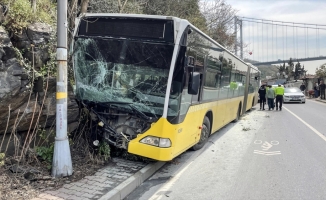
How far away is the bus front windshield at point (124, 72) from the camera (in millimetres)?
5500

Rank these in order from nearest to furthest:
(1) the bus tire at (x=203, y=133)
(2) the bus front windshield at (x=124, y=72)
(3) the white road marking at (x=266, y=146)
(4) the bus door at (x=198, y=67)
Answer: (2) the bus front windshield at (x=124, y=72)
(4) the bus door at (x=198, y=67)
(1) the bus tire at (x=203, y=133)
(3) the white road marking at (x=266, y=146)

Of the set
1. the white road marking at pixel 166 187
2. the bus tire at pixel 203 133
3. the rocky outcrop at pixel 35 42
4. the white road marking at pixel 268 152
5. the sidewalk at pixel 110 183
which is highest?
the rocky outcrop at pixel 35 42

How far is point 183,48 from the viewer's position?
5492mm

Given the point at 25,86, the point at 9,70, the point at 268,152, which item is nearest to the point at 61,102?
the point at 25,86

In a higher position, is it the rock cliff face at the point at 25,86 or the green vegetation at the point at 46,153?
the rock cliff face at the point at 25,86

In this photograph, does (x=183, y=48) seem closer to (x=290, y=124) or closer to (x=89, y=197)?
(x=89, y=197)

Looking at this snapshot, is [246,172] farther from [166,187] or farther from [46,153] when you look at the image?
[46,153]

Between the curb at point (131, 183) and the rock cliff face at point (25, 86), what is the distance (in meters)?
1.97

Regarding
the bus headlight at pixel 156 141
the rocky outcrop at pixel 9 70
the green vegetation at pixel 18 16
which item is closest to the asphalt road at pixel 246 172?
the bus headlight at pixel 156 141

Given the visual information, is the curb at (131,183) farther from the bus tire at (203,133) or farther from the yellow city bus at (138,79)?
the bus tire at (203,133)

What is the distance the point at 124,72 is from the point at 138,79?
32cm

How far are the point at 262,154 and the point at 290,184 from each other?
7.36 ft

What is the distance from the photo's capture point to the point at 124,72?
5727mm

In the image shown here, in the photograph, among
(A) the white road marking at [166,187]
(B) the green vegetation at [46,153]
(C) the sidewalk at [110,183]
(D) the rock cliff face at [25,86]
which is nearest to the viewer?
(C) the sidewalk at [110,183]
